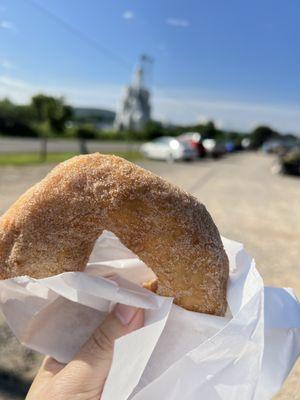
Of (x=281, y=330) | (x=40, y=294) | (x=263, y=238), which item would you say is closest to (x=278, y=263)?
(x=263, y=238)

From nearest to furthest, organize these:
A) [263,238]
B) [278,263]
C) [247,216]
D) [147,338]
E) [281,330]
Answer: [147,338]
[281,330]
[278,263]
[263,238]
[247,216]

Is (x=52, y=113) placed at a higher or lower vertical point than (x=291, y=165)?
higher

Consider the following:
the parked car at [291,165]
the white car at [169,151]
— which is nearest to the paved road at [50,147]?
the white car at [169,151]

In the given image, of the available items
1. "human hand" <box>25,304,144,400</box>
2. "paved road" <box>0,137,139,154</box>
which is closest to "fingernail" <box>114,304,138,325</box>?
"human hand" <box>25,304,144,400</box>

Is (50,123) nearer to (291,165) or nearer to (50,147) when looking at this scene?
(50,147)

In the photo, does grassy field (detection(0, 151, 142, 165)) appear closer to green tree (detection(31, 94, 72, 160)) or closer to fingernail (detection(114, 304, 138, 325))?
fingernail (detection(114, 304, 138, 325))

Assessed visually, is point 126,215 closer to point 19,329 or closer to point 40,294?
point 40,294

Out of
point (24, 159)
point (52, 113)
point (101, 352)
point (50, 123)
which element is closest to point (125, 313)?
point (101, 352)
